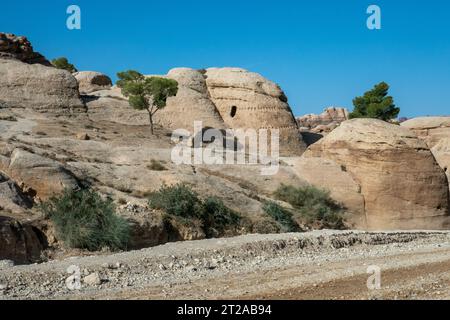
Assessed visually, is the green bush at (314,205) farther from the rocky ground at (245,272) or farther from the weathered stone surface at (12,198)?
the weathered stone surface at (12,198)

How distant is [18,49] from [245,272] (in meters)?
31.0

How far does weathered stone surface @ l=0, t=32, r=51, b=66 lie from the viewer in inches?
1456

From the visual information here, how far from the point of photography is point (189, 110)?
37812 mm

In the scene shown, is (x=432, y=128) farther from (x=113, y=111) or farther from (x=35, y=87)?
(x=35, y=87)

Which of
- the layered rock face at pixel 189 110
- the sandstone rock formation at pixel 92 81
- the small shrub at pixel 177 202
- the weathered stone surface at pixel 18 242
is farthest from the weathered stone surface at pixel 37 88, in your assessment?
the weathered stone surface at pixel 18 242

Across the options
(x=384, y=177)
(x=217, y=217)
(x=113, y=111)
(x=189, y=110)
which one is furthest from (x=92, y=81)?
(x=217, y=217)

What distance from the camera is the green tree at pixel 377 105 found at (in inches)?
1864

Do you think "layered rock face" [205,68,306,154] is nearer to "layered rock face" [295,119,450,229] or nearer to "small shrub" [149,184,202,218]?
"layered rock face" [295,119,450,229]

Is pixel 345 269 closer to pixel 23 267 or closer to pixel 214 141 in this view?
pixel 23 267

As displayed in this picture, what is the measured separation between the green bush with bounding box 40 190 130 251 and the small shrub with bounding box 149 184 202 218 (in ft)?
6.66

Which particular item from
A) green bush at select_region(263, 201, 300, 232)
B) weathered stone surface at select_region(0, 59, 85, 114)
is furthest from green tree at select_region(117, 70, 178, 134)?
green bush at select_region(263, 201, 300, 232)

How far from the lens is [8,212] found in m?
14.3
